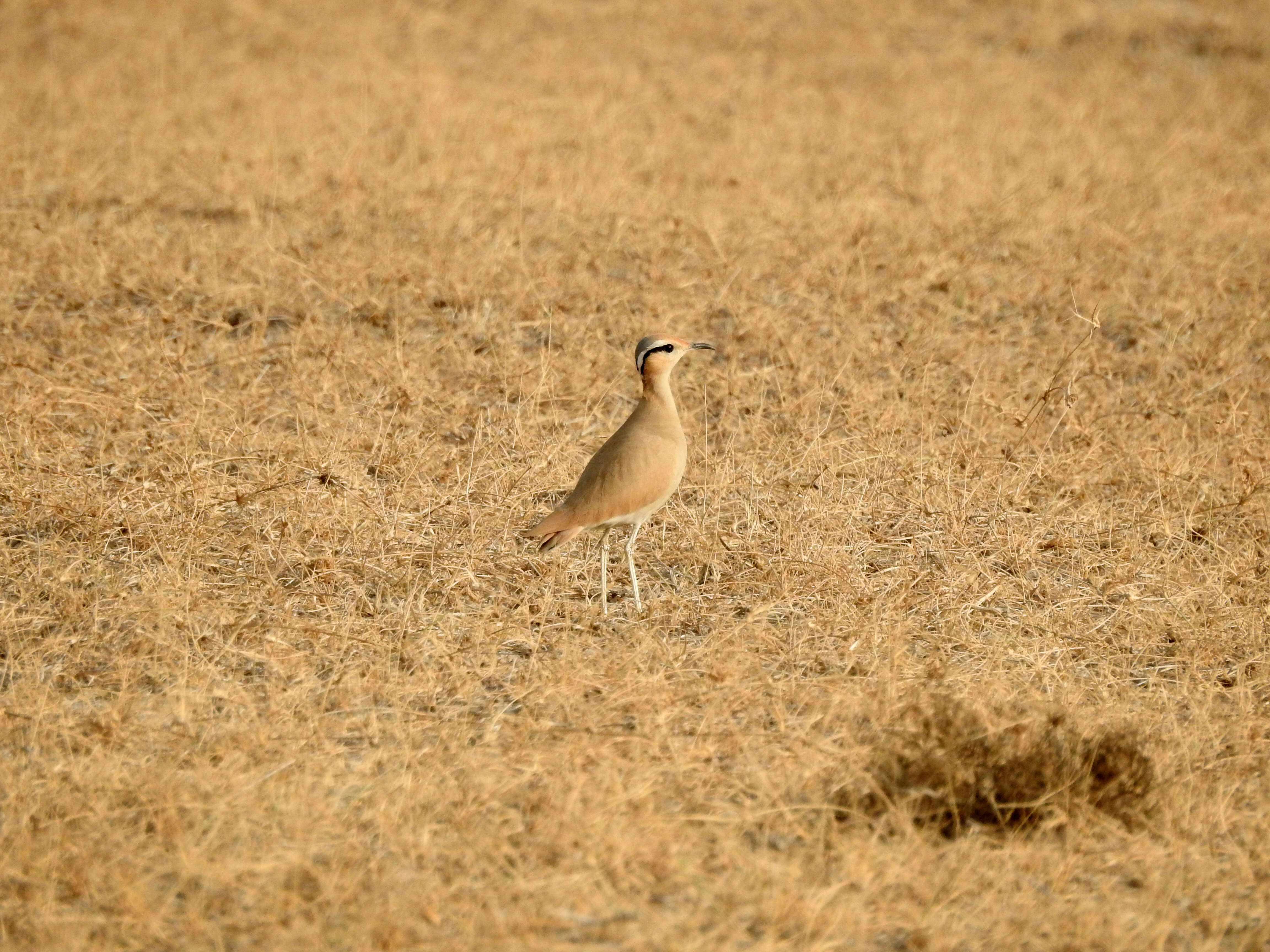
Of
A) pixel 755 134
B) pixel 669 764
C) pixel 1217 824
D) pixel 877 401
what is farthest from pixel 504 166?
pixel 1217 824

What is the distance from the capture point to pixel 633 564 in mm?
4566

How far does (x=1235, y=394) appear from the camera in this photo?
627 centimetres

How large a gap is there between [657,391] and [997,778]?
178cm

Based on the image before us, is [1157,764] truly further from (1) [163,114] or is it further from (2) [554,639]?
(1) [163,114]

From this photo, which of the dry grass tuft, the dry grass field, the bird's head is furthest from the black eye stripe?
the dry grass tuft

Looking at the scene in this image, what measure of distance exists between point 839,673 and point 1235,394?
3211 millimetres

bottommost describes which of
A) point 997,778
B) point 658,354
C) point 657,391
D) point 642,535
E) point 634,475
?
point 997,778

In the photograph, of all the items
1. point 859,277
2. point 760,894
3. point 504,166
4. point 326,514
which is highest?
point 504,166

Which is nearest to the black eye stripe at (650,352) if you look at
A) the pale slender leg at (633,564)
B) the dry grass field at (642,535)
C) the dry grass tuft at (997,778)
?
the pale slender leg at (633,564)

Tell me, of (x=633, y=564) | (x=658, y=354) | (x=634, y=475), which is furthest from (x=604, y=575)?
(x=658, y=354)

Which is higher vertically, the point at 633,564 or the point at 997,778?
the point at 633,564

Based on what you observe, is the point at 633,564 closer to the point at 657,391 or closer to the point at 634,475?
the point at 634,475

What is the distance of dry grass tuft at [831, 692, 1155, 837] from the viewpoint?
3.39 meters

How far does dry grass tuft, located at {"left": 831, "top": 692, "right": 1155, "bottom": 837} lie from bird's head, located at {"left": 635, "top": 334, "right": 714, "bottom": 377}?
61.4 inches
